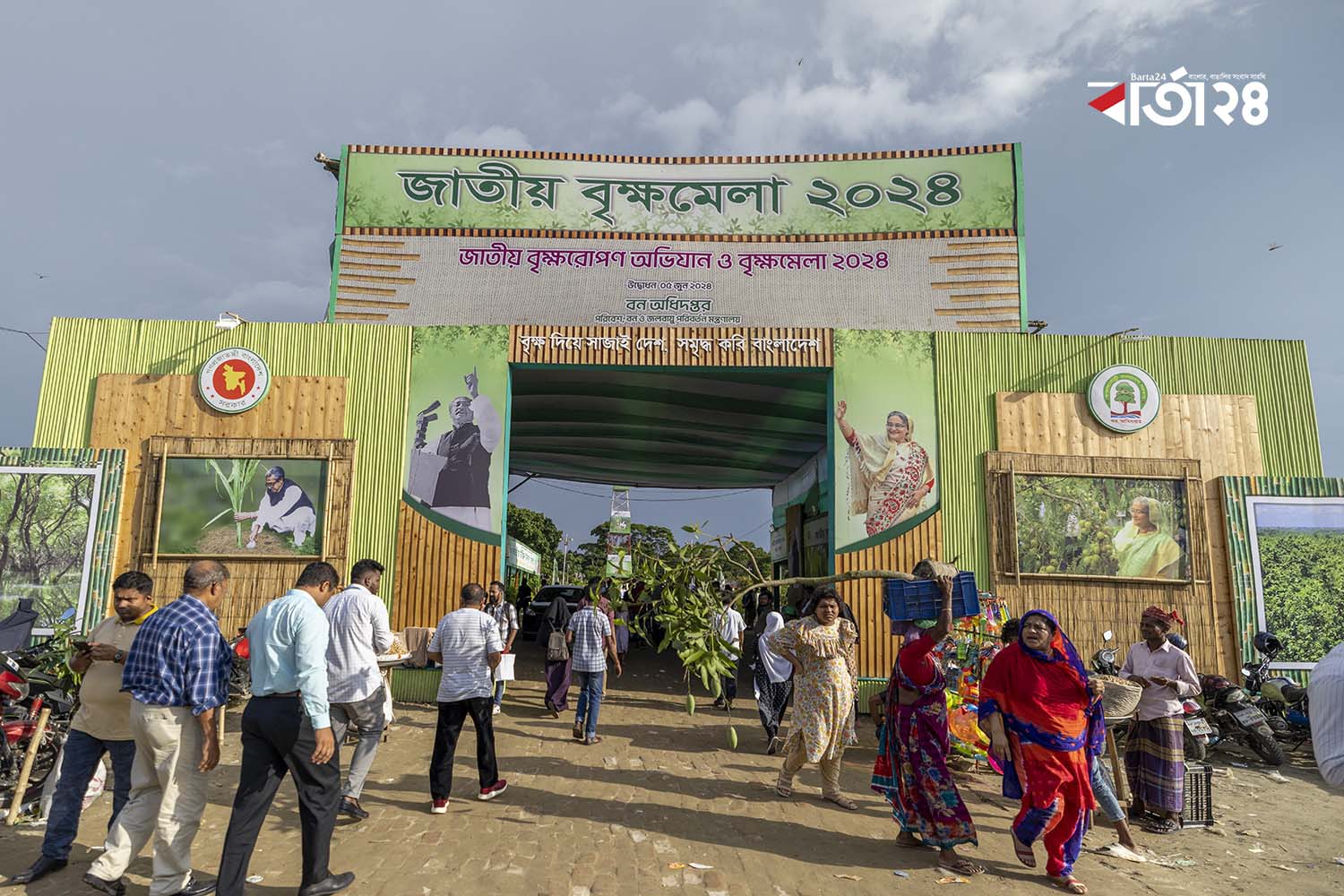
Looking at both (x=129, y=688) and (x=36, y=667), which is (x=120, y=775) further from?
(x=36, y=667)

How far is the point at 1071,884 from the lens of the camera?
4.68 metres

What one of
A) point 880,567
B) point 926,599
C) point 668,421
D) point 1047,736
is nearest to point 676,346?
point 668,421

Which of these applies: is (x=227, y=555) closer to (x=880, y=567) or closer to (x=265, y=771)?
(x=265, y=771)

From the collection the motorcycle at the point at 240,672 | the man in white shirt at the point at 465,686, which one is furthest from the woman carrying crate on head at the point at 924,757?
the motorcycle at the point at 240,672

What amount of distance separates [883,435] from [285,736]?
8.80 metres

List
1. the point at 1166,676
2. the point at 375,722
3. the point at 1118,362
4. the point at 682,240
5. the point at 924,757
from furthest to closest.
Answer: the point at 682,240, the point at 1118,362, the point at 1166,676, the point at 375,722, the point at 924,757

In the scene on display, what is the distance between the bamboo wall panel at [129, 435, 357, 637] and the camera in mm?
10367

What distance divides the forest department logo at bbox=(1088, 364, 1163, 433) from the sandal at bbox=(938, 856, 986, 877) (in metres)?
7.77

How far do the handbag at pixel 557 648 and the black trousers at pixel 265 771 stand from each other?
5.70 m

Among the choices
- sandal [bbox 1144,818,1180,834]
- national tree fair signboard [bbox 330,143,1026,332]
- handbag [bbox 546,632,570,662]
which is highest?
national tree fair signboard [bbox 330,143,1026,332]

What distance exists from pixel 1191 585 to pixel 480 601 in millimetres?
9547

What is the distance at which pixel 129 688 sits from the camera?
4164 millimetres

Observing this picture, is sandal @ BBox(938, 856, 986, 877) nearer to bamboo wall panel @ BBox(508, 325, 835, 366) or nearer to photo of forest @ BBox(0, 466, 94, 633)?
bamboo wall panel @ BBox(508, 325, 835, 366)

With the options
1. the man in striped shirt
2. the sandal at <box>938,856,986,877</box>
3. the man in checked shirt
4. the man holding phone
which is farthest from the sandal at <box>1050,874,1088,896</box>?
the man holding phone
